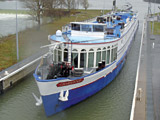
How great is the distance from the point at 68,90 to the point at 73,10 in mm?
53058

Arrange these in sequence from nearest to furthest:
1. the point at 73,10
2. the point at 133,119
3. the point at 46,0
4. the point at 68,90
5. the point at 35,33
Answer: the point at 133,119 < the point at 68,90 < the point at 35,33 < the point at 46,0 < the point at 73,10

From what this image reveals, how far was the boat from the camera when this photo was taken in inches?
567

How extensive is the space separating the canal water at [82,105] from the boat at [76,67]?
0.60m

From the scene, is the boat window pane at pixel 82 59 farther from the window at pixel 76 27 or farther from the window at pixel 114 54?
the window at pixel 76 27

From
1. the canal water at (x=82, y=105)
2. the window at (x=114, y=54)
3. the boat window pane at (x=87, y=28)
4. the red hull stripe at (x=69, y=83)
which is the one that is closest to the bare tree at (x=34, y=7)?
the canal water at (x=82, y=105)

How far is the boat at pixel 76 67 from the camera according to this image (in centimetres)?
1441

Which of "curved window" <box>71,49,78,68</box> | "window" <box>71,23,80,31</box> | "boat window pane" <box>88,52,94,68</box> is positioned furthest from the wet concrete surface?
"window" <box>71,23,80,31</box>

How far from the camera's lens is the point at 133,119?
42.3 ft

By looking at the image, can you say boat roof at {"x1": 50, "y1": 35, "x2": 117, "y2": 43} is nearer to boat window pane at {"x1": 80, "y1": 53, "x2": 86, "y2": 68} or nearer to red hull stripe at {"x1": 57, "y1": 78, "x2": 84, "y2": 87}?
boat window pane at {"x1": 80, "y1": 53, "x2": 86, "y2": 68}

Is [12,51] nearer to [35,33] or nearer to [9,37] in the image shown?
[9,37]

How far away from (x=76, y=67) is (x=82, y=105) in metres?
2.76

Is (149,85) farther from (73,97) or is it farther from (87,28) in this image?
(87,28)

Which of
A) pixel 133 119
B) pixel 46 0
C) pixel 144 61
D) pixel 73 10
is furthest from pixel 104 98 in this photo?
pixel 73 10

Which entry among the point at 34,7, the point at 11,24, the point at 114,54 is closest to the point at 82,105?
the point at 114,54
